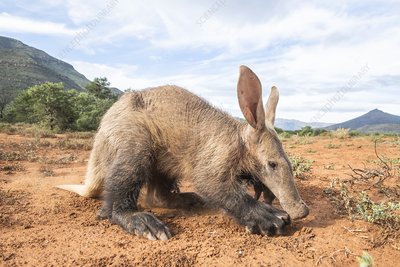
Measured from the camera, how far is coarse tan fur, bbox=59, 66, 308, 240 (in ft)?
11.1

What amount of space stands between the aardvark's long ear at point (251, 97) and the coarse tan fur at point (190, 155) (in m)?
0.01

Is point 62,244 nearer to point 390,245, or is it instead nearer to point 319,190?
point 390,245

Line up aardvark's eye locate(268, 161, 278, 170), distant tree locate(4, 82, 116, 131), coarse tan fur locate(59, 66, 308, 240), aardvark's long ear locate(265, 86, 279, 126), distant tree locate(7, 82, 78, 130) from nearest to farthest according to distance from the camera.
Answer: coarse tan fur locate(59, 66, 308, 240)
aardvark's eye locate(268, 161, 278, 170)
aardvark's long ear locate(265, 86, 279, 126)
distant tree locate(7, 82, 78, 130)
distant tree locate(4, 82, 116, 131)

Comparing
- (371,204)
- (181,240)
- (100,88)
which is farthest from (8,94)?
(371,204)

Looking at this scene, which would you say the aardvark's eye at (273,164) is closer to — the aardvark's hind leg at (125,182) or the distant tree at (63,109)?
the aardvark's hind leg at (125,182)

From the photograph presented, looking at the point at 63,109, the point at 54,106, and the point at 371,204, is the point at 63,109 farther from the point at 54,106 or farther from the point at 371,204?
the point at 371,204

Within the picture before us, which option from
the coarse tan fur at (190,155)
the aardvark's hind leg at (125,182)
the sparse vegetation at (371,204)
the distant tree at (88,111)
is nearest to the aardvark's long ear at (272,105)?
the coarse tan fur at (190,155)

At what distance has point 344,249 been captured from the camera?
281cm

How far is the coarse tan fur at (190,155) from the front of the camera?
11.1 feet

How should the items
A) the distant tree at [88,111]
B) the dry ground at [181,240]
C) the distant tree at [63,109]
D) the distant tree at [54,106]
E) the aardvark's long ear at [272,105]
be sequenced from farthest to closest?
the distant tree at [88,111] < the distant tree at [63,109] < the distant tree at [54,106] < the aardvark's long ear at [272,105] < the dry ground at [181,240]

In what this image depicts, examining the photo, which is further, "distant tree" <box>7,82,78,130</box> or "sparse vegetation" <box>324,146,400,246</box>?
"distant tree" <box>7,82,78,130</box>

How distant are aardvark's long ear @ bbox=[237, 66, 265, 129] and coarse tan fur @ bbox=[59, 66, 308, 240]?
10mm

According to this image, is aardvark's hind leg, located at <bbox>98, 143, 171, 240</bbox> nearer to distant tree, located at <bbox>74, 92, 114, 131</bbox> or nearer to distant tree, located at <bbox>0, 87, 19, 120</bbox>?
distant tree, located at <bbox>74, 92, 114, 131</bbox>

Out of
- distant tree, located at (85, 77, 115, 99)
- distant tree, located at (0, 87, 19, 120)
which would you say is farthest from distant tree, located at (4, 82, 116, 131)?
distant tree, located at (0, 87, 19, 120)
